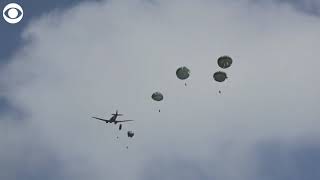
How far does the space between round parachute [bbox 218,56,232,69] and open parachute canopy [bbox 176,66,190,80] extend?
6.53m

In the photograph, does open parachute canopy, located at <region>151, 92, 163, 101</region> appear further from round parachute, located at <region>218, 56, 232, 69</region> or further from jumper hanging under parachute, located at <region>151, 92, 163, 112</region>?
round parachute, located at <region>218, 56, 232, 69</region>

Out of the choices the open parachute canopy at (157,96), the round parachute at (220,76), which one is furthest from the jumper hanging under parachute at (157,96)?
the round parachute at (220,76)

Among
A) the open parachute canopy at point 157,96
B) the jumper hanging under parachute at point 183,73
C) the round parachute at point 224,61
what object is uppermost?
the round parachute at point 224,61

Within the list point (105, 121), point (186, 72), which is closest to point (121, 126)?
point (105, 121)

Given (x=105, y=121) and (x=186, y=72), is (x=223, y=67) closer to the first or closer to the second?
(x=186, y=72)

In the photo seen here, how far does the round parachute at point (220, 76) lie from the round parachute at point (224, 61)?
2271mm

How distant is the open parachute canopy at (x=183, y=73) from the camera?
506 feet

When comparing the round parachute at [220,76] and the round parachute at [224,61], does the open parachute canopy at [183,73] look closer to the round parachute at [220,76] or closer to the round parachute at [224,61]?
the round parachute at [220,76]

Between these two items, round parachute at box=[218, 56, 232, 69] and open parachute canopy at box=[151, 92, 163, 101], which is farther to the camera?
open parachute canopy at box=[151, 92, 163, 101]

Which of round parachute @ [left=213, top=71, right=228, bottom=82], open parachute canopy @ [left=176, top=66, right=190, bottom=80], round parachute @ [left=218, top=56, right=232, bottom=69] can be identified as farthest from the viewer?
open parachute canopy @ [left=176, top=66, right=190, bottom=80]

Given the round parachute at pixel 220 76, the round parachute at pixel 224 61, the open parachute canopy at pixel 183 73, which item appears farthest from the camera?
the open parachute canopy at pixel 183 73

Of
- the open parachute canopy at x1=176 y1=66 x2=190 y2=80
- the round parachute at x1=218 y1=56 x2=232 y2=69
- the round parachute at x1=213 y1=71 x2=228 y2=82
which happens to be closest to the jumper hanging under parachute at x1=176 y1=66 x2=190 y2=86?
the open parachute canopy at x1=176 y1=66 x2=190 y2=80

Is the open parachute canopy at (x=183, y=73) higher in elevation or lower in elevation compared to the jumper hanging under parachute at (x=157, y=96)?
higher

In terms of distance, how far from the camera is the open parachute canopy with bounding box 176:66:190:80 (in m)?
154
